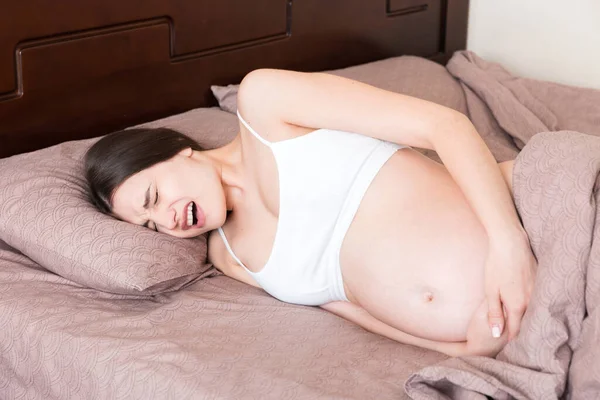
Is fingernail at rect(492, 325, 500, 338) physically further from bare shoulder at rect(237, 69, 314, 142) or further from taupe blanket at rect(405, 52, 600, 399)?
bare shoulder at rect(237, 69, 314, 142)

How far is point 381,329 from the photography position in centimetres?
149

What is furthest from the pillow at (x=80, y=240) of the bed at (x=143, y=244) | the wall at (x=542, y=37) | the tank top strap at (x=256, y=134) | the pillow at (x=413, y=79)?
the wall at (x=542, y=37)

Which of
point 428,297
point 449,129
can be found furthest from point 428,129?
point 428,297

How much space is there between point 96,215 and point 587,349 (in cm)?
93

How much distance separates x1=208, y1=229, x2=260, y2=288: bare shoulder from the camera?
1650mm

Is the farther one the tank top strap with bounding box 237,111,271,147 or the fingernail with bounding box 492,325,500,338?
the tank top strap with bounding box 237,111,271,147

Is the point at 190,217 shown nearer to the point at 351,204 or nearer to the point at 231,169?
the point at 231,169

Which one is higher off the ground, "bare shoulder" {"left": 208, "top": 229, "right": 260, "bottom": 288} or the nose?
the nose

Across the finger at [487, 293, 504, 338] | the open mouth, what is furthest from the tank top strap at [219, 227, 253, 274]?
the finger at [487, 293, 504, 338]

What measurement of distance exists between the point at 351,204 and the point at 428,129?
0.64 ft

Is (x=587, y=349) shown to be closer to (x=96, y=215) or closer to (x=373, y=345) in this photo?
(x=373, y=345)

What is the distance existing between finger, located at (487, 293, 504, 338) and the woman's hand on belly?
19 millimetres

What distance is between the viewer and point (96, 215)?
1.56 metres

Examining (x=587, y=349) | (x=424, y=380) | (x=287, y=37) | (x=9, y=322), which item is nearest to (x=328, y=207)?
(x=424, y=380)
